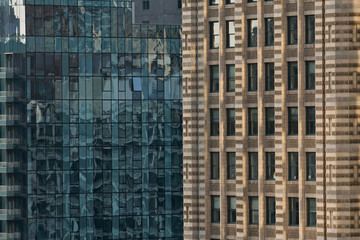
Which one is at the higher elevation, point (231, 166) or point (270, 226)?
point (231, 166)

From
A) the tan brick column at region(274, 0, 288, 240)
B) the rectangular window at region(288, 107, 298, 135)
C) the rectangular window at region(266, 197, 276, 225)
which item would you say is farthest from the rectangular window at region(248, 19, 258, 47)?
the rectangular window at region(266, 197, 276, 225)

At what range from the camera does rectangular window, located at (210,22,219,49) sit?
123625mm

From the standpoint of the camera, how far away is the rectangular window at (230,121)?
402ft

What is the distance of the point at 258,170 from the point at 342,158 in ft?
31.8

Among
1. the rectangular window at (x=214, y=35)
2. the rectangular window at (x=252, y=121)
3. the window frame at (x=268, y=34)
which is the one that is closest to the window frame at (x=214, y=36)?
the rectangular window at (x=214, y=35)

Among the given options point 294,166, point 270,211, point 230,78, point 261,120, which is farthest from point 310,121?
point 230,78

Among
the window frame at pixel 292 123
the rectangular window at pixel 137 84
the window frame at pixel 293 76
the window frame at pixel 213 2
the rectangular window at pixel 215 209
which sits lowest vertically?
the rectangular window at pixel 215 209

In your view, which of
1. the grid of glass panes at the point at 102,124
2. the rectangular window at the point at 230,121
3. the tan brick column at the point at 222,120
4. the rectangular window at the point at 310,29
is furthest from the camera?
the grid of glass panes at the point at 102,124

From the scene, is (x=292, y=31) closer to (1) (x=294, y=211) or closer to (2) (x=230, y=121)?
(2) (x=230, y=121)

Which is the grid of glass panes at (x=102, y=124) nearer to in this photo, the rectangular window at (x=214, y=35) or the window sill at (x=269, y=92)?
the rectangular window at (x=214, y=35)

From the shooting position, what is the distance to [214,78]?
4889 inches

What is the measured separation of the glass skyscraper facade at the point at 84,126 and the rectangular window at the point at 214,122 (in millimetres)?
56390

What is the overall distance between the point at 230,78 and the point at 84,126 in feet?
194

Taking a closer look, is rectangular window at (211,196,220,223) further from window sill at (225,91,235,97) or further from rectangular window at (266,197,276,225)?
window sill at (225,91,235,97)
